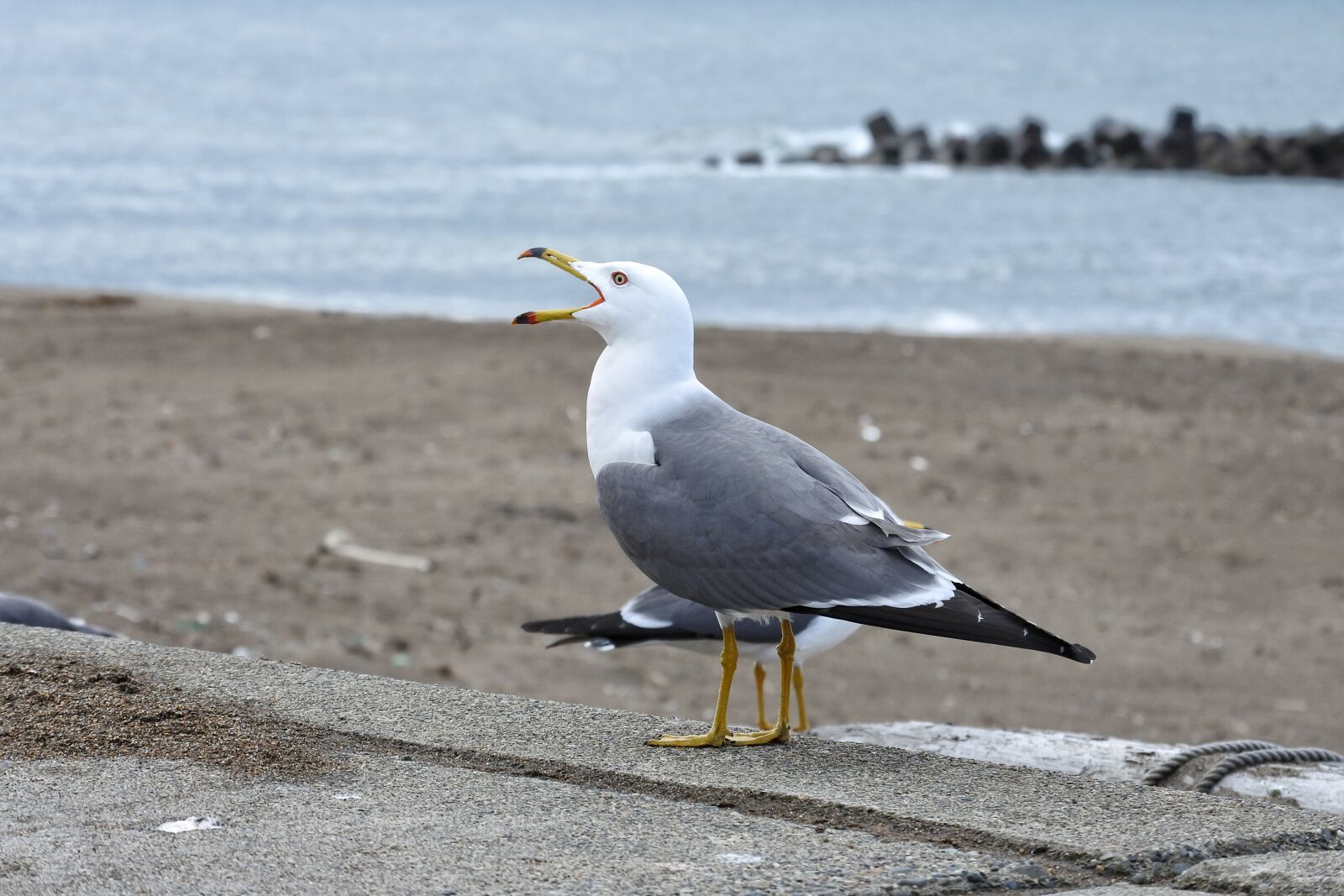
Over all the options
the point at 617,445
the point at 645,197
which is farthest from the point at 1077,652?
the point at 645,197

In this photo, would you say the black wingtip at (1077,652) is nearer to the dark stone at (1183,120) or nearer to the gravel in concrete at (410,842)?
the gravel in concrete at (410,842)

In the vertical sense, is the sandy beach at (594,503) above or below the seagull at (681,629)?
below

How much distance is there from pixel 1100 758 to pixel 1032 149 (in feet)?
110

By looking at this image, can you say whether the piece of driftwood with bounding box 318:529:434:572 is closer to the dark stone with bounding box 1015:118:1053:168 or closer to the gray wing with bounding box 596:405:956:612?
the gray wing with bounding box 596:405:956:612

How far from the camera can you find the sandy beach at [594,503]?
23.3ft

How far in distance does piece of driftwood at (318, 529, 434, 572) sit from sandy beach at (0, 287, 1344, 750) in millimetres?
88

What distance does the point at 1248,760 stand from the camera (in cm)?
360

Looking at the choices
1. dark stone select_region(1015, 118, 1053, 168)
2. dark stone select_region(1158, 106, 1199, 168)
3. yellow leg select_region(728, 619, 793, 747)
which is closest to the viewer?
yellow leg select_region(728, 619, 793, 747)

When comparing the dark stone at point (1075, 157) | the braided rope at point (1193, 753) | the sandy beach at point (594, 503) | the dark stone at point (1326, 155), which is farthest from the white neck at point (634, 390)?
the dark stone at point (1075, 157)

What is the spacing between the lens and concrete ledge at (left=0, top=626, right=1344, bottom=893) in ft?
8.07

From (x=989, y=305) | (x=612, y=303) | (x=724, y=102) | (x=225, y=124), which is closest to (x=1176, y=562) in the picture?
(x=612, y=303)

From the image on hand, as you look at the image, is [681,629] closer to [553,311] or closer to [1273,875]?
[553,311]

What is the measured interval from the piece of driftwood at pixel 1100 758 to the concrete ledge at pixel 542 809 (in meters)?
0.59

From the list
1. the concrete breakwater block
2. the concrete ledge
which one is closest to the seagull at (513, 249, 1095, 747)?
the concrete ledge
